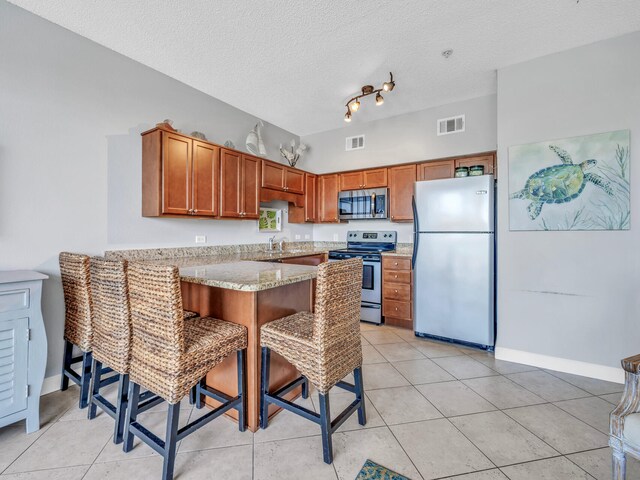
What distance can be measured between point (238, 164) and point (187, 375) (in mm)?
2660

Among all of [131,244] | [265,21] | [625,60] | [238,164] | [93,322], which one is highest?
[265,21]

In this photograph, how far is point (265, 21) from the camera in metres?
2.30

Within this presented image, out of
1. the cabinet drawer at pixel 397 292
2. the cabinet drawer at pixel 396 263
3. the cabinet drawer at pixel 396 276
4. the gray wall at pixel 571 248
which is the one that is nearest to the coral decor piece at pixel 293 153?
the cabinet drawer at pixel 396 263

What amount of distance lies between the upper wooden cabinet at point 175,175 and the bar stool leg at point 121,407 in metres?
1.59

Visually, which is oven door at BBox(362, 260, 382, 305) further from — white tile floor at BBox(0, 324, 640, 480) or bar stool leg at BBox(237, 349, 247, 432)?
bar stool leg at BBox(237, 349, 247, 432)

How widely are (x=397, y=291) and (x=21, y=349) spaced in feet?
11.4

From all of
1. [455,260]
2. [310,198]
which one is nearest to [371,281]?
[455,260]

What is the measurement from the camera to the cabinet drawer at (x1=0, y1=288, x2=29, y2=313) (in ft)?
5.36

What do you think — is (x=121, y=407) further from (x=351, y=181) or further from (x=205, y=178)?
(x=351, y=181)

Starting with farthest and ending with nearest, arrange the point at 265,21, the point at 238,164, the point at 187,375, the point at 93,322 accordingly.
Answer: the point at 238,164 < the point at 265,21 < the point at 93,322 < the point at 187,375

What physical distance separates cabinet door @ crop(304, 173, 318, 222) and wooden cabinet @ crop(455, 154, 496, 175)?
218 centimetres

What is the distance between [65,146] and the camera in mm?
2344

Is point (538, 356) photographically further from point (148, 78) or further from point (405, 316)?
point (148, 78)

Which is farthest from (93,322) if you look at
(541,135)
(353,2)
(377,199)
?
(541,135)
